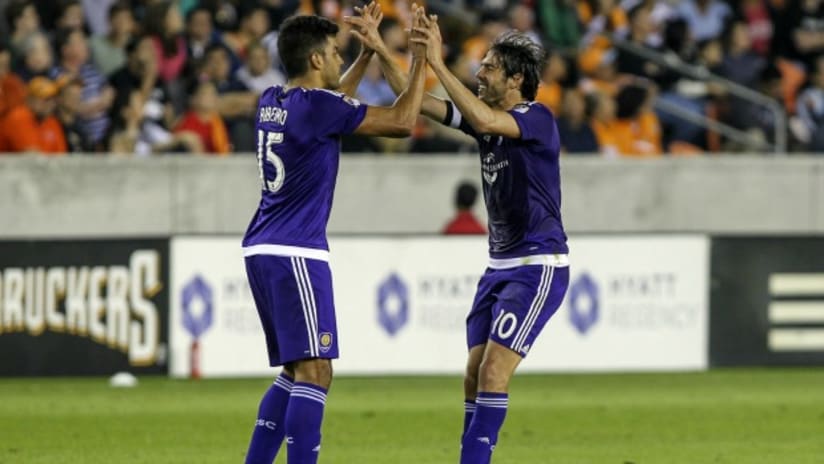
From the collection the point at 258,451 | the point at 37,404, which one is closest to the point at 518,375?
the point at 37,404

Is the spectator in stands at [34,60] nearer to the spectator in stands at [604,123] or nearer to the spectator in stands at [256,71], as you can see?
the spectator in stands at [256,71]

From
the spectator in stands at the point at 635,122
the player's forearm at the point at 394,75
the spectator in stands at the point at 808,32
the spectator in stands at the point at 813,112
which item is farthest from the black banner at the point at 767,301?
the player's forearm at the point at 394,75

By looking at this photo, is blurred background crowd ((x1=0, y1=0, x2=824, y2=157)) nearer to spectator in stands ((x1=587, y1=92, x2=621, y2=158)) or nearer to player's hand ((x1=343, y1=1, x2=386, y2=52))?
spectator in stands ((x1=587, y1=92, x2=621, y2=158))

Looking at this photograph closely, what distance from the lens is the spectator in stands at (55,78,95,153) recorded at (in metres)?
16.3

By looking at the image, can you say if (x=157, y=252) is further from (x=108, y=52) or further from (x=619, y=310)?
(x=619, y=310)

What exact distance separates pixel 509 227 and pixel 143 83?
878 cm

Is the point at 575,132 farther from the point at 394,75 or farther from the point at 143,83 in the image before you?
the point at 394,75

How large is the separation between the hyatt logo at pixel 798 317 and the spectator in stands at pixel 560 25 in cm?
495

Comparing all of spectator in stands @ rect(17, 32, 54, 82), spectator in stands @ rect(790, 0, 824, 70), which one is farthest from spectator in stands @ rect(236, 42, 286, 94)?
spectator in stands @ rect(790, 0, 824, 70)

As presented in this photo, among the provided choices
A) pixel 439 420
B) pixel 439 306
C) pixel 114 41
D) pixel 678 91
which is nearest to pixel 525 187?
pixel 439 420

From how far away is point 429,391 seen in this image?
47.8 feet

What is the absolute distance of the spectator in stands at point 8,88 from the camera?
52.2 feet

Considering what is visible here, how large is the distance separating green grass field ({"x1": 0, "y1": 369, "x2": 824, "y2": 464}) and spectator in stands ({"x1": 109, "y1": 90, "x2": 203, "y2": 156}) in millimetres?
2891

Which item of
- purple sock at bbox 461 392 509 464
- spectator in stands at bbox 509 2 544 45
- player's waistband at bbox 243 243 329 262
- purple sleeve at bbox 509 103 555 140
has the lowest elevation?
purple sock at bbox 461 392 509 464
